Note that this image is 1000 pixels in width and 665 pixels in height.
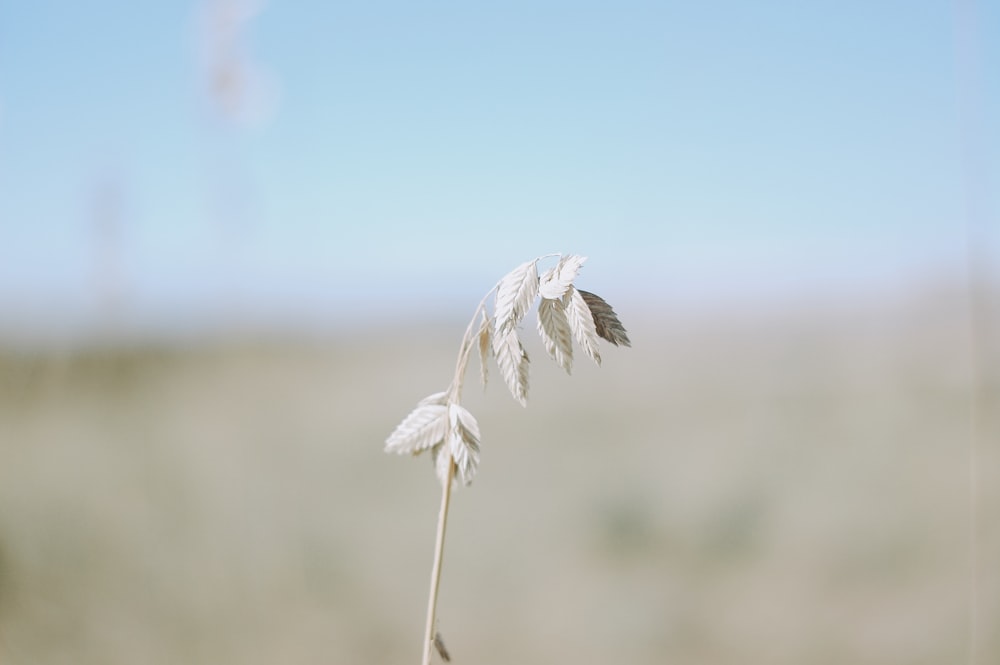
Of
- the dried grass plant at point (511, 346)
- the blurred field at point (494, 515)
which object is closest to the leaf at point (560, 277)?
the dried grass plant at point (511, 346)

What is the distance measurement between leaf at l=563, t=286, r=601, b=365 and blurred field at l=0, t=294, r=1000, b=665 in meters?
0.99

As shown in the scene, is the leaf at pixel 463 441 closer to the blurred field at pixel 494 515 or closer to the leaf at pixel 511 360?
the leaf at pixel 511 360

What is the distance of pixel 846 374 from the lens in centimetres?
124

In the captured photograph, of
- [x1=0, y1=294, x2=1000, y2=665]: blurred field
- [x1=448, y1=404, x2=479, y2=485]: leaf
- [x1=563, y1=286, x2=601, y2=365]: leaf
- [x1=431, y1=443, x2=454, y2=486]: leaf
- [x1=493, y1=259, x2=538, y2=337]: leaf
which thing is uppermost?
[x1=493, y1=259, x2=538, y2=337]: leaf

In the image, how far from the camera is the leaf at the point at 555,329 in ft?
0.71

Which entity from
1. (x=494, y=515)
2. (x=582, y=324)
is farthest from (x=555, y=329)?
(x=494, y=515)

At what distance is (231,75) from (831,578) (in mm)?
1248

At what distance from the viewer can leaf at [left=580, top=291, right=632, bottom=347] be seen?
0.70ft

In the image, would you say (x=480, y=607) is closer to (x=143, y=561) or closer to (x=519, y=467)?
(x=519, y=467)

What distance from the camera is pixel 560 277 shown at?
215mm

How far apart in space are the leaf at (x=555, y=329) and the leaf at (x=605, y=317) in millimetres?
10

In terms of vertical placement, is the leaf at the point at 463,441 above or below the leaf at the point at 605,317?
below

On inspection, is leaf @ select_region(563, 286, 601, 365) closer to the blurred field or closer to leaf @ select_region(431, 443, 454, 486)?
leaf @ select_region(431, 443, 454, 486)

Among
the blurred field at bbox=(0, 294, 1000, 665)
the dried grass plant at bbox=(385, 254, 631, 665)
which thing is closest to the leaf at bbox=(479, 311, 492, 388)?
the dried grass plant at bbox=(385, 254, 631, 665)
